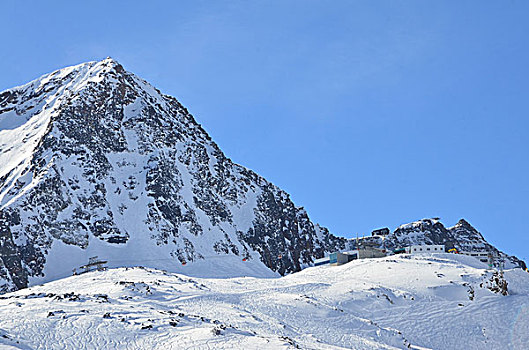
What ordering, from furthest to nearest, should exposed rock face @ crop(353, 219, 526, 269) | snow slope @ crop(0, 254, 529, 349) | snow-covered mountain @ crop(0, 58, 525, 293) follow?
exposed rock face @ crop(353, 219, 526, 269)
snow-covered mountain @ crop(0, 58, 525, 293)
snow slope @ crop(0, 254, 529, 349)

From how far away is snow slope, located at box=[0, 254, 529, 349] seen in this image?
2638 cm

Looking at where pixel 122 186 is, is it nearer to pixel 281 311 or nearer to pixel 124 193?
pixel 124 193

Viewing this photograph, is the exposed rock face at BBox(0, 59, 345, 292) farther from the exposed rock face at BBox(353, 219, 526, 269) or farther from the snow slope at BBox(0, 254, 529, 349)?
the snow slope at BBox(0, 254, 529, 349)

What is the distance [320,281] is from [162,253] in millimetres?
34650

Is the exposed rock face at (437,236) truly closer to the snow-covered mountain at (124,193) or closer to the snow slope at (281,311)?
the snow-covered mountain at (124,193)

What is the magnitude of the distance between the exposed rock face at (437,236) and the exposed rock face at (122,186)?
2125 cm

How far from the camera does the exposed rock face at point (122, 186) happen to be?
77500 millimetres

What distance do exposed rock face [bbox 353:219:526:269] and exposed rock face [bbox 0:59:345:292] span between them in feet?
69.7

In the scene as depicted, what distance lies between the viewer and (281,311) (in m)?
37.5

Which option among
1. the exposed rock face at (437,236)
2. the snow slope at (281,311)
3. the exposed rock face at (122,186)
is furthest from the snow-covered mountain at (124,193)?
the snow slope at (281,311)

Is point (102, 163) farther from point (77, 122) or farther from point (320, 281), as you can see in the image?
point (320, 281)

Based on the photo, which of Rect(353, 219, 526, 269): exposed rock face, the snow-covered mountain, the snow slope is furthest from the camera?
Rect(353, 219, 526, 269): exposed rock face

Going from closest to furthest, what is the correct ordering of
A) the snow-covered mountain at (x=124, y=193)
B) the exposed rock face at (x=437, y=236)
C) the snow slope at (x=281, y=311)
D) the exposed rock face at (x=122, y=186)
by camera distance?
the snow slope at (x=281, y=311) → the snow-covered mountain at (x=124, y=193) → the exposed rock face at (x=122, y=186) → the exposed rock face at (x=437, y=236)

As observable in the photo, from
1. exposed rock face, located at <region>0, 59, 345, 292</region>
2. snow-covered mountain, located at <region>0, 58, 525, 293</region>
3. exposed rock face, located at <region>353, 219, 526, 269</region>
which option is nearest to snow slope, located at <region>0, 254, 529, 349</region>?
snow-covered mountain, located at <region>0, 58, 525, 293</region>
